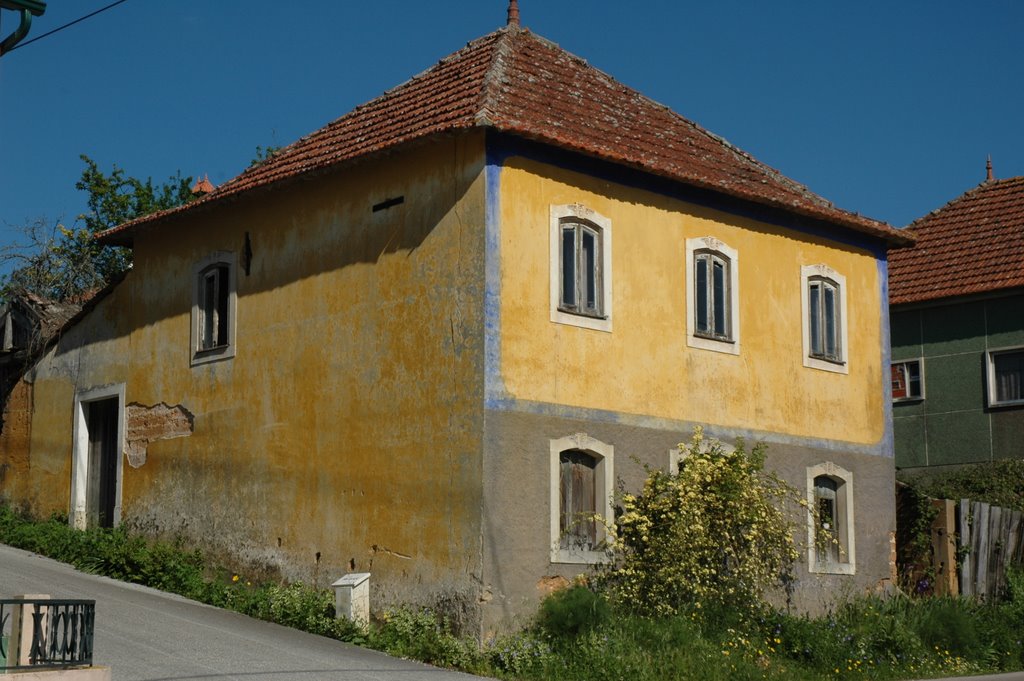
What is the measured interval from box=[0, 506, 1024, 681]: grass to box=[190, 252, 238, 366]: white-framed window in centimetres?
291

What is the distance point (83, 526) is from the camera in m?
22.5

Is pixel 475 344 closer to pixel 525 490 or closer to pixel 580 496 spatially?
pixel 525 490

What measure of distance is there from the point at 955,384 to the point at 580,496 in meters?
12.6

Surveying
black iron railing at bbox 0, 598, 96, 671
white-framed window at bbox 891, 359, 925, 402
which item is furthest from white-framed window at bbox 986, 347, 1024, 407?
black iron railing at bbox 0, 598, 96, 671

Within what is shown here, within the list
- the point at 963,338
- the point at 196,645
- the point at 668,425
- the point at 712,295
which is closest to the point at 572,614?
the point at 668,425

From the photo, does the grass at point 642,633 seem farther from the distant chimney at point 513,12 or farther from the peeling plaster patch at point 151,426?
the distant chimney at point 513,12

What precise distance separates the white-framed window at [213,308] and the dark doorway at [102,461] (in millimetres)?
2615

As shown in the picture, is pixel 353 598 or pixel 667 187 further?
pixel 667 187

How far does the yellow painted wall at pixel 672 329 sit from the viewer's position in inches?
672

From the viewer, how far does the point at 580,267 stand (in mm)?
17781

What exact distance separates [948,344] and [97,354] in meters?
15.9

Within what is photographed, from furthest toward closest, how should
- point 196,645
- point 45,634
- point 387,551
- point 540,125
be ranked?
point 540,125, point 387,551, point 196,645, point 45,634

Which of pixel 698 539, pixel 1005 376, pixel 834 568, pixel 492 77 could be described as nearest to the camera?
pixel 698 539

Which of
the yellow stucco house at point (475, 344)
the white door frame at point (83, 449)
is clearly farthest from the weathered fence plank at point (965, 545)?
the white door frame at point (83, 449)
